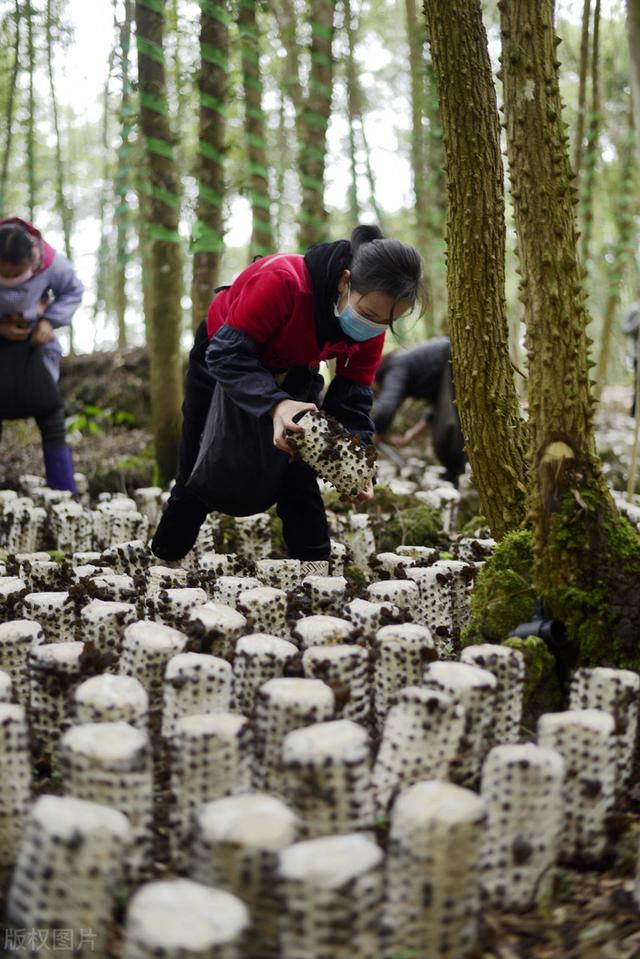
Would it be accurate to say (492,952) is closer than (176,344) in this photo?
Yes

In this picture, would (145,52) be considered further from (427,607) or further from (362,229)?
(427,607)

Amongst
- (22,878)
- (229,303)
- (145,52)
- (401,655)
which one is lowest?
(22,878)

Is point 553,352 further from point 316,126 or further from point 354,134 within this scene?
point 354,134

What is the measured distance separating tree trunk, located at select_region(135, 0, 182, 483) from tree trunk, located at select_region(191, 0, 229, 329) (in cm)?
21

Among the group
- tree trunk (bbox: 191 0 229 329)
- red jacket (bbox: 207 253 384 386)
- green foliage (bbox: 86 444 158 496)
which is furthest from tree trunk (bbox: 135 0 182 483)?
red jacket (bbox: 207 253 384 386)

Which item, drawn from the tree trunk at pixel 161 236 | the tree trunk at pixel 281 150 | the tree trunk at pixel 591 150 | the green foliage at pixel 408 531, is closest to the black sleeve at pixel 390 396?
the tree trunk at pixel 161 236

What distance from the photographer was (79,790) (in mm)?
1920

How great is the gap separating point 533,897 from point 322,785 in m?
0.54

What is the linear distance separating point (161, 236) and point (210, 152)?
728 millimetres

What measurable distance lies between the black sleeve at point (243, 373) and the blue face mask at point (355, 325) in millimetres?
329

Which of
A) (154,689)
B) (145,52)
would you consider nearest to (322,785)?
(154,689)

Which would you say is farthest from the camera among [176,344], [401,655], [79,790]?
[176,344]

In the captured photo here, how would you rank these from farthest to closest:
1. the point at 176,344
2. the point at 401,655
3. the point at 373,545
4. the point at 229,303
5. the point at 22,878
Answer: the point at 176,344
the point at 373,545
the point at 229,303
the point at 401,655
the point at 22,878

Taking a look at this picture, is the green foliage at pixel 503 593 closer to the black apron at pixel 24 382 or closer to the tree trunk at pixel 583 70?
the black apron at pixel 24 382
